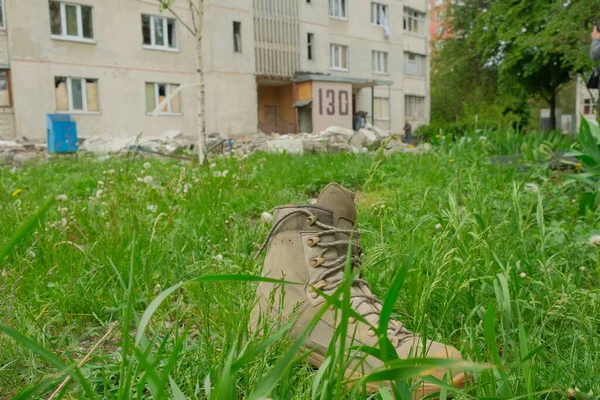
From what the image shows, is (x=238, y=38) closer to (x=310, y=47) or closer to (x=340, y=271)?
(x=310, y=47)

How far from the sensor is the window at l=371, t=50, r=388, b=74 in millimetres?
28172

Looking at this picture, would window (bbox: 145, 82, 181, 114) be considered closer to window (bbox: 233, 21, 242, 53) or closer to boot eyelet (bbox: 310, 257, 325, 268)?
window (bbox: 233, 21, 242, 53)

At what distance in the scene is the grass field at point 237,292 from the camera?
0.99 m

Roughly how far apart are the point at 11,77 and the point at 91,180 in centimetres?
1395

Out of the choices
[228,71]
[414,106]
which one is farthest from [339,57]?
[228,71]

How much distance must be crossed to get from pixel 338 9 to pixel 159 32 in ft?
33.6

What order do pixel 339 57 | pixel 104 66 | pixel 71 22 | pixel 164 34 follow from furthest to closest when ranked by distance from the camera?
pixel 339 57 < pixel 164 34 < pixel 104 66 < pixel 71 22

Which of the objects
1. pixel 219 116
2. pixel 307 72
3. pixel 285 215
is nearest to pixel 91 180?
pixel 285 215

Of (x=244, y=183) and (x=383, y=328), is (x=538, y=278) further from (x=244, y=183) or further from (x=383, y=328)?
(x=244, y=183)

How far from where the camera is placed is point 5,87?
16688 millimetres

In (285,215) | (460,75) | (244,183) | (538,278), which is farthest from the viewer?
(460,75)

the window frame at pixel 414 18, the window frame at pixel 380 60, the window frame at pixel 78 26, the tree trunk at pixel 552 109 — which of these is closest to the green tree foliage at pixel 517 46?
the tree trunk at pixel 552 109

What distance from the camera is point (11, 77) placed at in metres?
16.5

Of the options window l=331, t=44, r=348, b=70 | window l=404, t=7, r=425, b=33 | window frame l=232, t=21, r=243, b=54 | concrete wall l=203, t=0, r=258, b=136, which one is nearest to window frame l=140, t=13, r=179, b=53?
concrete wall l=203, t=0, r=258, b=136
